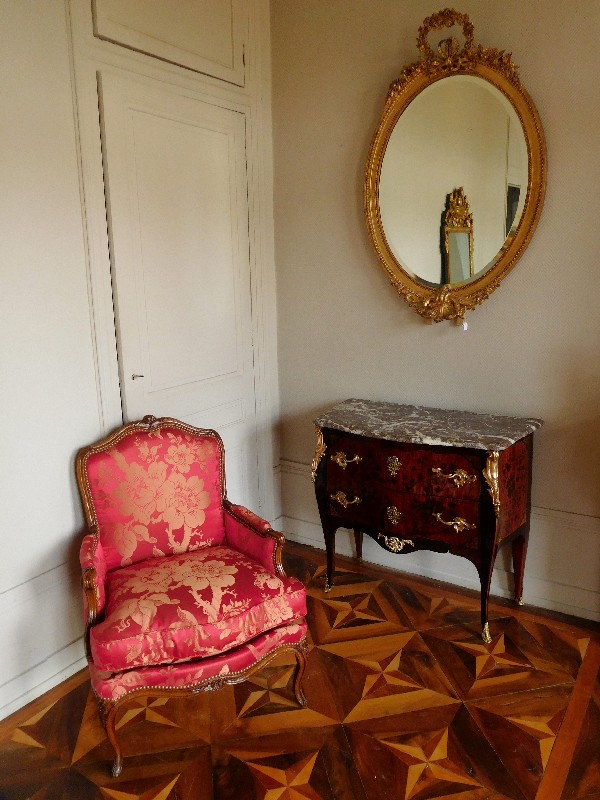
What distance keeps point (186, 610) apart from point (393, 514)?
92 cm

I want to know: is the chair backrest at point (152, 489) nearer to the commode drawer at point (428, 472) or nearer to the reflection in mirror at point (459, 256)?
the commode drawer at point (428, 472)

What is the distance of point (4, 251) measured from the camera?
1932 millimetres

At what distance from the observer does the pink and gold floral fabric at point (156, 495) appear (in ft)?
6.97

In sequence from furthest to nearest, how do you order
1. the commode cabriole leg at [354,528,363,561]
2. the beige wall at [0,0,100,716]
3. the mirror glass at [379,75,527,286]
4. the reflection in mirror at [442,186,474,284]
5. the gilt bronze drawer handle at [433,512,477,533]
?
the commode cabriole leg at [354,528,363,561], the reflection in mirror at [442,186,474,284], the mirror glass at [379,75,527,286], the gilt bronze drawer handle at [433,512,477,533], the beige wall at [0,0,100,716]

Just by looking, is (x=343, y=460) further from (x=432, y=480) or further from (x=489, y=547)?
(x=489, y=547)

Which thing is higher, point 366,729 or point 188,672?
point 188,672

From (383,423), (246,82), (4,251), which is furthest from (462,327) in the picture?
(4,251)

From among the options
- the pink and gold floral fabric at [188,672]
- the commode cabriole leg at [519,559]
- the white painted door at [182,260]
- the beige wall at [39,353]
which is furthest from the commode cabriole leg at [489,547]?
the beige wall at [39,353]

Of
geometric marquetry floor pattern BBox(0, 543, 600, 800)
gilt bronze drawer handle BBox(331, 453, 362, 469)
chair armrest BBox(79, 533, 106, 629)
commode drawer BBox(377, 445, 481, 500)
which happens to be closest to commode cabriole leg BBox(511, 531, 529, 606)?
geometric marquetry floor pattern BBox(0, 543, 600, 800)

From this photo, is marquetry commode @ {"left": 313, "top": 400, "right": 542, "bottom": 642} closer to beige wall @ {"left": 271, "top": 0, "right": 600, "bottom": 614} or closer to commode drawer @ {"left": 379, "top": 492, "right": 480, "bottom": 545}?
commode drawer @ {"left": 379, "top": 492, "right": 480, "bottom": 545}

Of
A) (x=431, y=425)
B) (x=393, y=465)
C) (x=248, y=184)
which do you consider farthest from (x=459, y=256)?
(x=248, y=184)

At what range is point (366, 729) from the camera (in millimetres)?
1892

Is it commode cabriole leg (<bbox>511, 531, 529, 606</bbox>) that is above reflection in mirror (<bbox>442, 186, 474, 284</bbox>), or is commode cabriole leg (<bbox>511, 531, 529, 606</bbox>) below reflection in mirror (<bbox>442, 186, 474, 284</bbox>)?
below

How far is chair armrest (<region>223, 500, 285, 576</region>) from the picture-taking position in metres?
2.04
